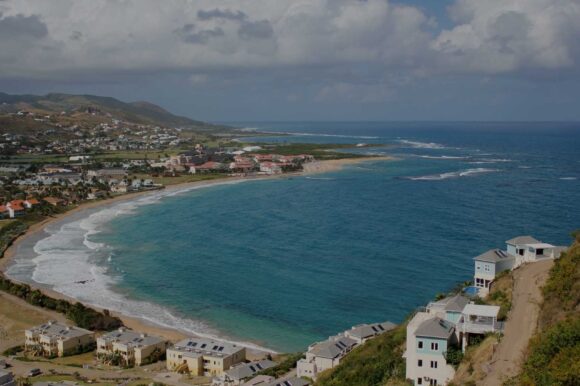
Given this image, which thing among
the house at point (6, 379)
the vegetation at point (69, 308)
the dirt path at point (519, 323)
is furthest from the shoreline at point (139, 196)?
the dirt path at point (519, 323)

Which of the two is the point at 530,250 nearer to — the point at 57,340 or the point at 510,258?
the point at 510,258

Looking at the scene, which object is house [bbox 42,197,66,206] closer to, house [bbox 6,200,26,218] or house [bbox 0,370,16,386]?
house [bbox 6,200,26,218]

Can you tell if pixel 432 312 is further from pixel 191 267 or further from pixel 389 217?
pixel 389 217

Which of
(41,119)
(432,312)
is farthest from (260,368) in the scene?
(41,119)

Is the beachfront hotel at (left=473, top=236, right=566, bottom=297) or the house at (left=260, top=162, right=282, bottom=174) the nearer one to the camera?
the beachfront hotel at (left=473, top=236, right=566, bottom=297)

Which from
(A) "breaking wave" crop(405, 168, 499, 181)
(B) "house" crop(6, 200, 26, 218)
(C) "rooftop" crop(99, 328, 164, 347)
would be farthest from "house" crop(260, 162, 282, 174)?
(C) "rooftop" crop(99, 328, 164, 347)

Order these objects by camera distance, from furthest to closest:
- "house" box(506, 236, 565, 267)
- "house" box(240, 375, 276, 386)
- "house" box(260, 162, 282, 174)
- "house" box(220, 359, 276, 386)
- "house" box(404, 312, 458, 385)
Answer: "house" box(260, 162, 282, 174) → "house" box(220, 359, 276, 386) → "house" box(506, 236, 565, 267) → "house" box(240, 375, 276, 386) → "house" box(404, 312, 458, 385)

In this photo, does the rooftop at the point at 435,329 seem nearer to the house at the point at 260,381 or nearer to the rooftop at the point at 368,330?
the house at the point at 260,381

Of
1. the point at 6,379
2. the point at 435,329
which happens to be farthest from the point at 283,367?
the point at 6,379
